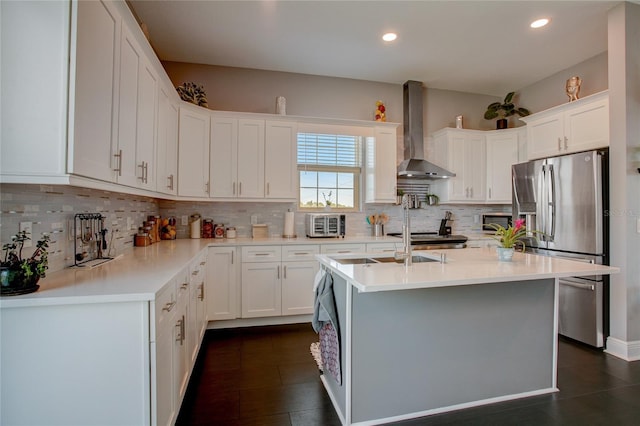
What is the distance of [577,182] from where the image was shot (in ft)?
9.53

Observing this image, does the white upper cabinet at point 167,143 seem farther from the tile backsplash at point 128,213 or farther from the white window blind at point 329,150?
the white window blind at point 329,150

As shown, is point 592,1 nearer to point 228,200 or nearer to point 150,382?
point 228,200

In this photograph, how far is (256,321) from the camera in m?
3.37

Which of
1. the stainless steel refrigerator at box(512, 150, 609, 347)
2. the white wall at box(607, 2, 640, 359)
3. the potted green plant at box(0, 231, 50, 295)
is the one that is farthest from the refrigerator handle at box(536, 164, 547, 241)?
the potted green plant at box(0, 231, 50, 295)

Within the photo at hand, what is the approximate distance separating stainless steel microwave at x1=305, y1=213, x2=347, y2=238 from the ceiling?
6.03 feet

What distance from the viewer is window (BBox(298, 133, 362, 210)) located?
12.9 ft

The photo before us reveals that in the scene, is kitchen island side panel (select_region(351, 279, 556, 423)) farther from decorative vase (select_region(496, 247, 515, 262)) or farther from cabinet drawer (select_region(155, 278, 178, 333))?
cabinet drawer (select_region(155, 278, 178, 333))

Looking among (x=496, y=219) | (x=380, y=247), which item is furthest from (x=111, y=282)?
(x=496, y=219)

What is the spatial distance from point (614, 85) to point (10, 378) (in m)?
4.45

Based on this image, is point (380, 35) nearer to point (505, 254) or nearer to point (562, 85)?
point (505, 254)

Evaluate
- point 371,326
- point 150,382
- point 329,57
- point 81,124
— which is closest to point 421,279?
point 371,326

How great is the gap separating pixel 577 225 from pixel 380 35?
2667 mm

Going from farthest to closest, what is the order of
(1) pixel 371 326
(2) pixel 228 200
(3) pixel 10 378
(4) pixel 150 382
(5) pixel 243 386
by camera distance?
(2) pixel 228 200
(5) pixel 243 386
(1) pixel 371 326
(4) pixel 150 382
(3) pixel 10 378

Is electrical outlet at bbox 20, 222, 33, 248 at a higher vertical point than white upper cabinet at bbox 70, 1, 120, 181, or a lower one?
lower
